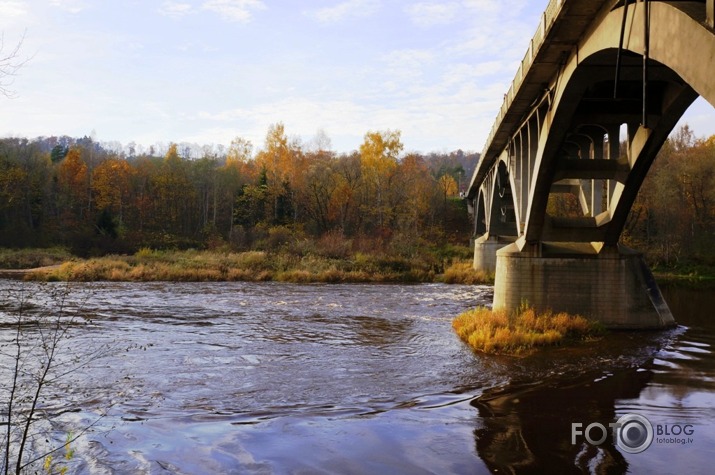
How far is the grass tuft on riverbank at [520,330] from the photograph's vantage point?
16.4 meters

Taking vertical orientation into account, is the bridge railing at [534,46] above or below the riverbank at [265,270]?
above

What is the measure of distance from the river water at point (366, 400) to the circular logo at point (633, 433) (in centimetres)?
16

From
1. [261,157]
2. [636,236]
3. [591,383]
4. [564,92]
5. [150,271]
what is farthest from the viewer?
[261,157]

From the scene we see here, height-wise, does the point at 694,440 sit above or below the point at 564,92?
below

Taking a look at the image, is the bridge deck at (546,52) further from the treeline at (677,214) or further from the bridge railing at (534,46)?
the treeline at (677,214)

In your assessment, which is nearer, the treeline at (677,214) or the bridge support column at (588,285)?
the bridge support column at (588,285)

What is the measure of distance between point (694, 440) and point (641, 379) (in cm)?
400

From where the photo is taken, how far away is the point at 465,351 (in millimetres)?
16266

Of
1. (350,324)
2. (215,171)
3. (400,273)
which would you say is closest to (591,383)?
(350,324)

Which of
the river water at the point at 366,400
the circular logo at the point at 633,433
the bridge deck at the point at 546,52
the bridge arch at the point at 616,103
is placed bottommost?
the river water at the point at 366,400

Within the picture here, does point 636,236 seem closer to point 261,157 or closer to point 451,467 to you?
point 261,157

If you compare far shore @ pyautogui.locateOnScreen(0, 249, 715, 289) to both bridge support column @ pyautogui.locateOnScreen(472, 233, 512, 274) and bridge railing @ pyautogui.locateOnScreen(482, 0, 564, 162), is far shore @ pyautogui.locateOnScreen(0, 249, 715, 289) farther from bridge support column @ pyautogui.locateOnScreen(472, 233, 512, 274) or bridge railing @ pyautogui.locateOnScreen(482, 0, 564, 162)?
bridge railing @ pyautogui.locateOnScreen(482, 0, 564, 162)

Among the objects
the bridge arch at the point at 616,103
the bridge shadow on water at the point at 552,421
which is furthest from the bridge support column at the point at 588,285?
the bridge shadow on water at the point at 552,421

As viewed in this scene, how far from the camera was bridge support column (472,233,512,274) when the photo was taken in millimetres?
41219
